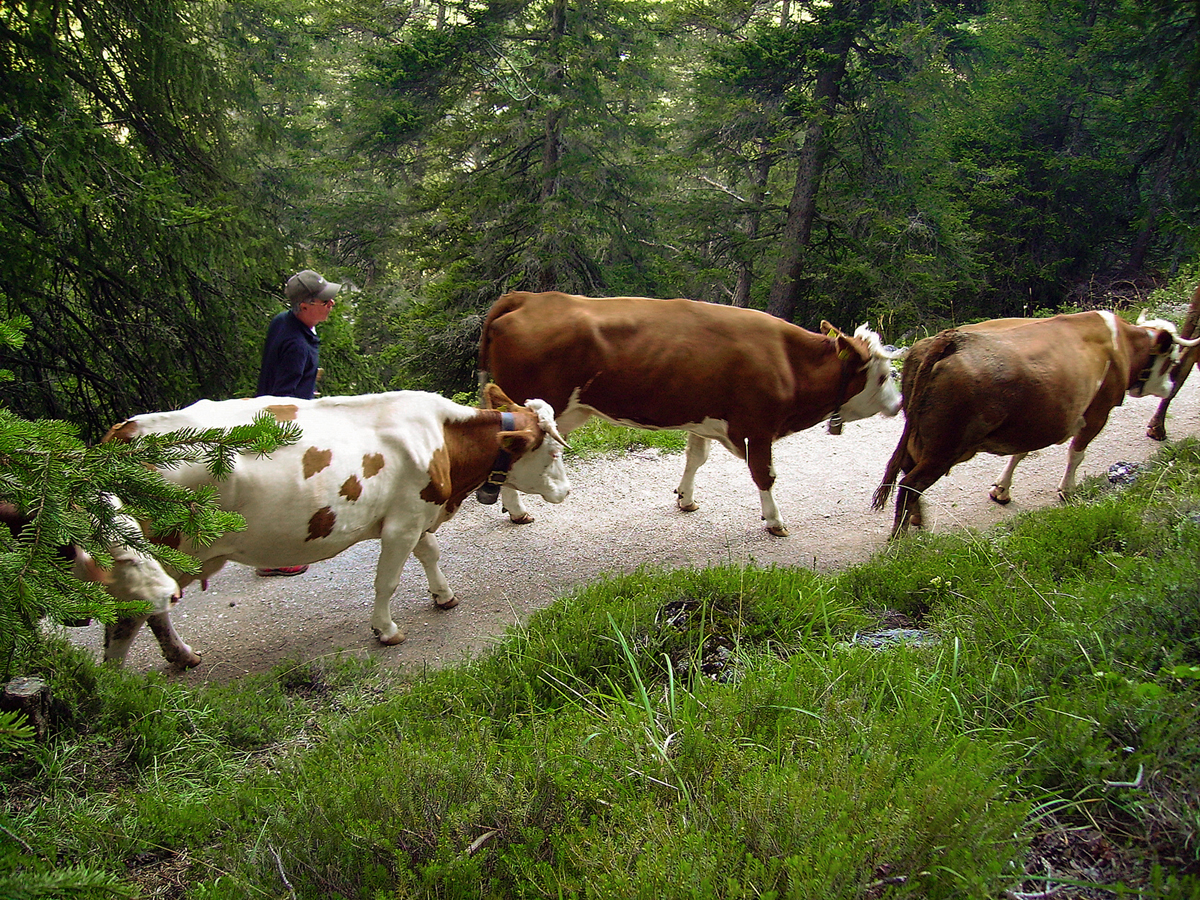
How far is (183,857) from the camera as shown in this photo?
2674mm

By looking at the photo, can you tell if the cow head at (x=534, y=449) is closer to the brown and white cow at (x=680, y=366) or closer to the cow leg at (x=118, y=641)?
the brown and white cow at (x=680, y=366)

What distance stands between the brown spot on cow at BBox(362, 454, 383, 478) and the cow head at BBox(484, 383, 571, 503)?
3.14 feet

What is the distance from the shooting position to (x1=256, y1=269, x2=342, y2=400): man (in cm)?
564

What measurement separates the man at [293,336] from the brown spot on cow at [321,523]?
1728 millimetres

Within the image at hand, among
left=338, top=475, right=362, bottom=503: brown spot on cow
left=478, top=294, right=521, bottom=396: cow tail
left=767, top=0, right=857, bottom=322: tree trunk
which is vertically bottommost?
left=338, top=475, right=362, bottom=503: brown spot on cow

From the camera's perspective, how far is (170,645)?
14.6 ft

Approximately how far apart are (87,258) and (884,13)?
49.6 feet

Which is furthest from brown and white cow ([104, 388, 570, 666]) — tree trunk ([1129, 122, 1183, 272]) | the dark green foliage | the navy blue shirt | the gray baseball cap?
tree trunk ([1129, 122, 1183, 272])

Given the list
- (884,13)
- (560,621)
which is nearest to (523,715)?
(560,621)

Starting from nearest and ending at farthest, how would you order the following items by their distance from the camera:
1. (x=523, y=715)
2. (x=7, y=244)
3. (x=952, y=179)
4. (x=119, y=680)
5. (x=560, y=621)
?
(x=523, y=715) → (x=119, y=680) → (x=560, y=621) → (x=7, y=244) → (x=952, y=179)

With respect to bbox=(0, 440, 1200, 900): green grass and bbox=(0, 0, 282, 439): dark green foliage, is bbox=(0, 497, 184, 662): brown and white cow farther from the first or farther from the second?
bbox=(0, 0, 282, 439): dark green foliage

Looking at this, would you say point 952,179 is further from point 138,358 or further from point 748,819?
point 748,819

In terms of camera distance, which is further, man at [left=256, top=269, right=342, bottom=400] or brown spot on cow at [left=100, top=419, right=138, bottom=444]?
man at [left=256, top=269, right=342, bottom=400]

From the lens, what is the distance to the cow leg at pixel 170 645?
4.36 metres
